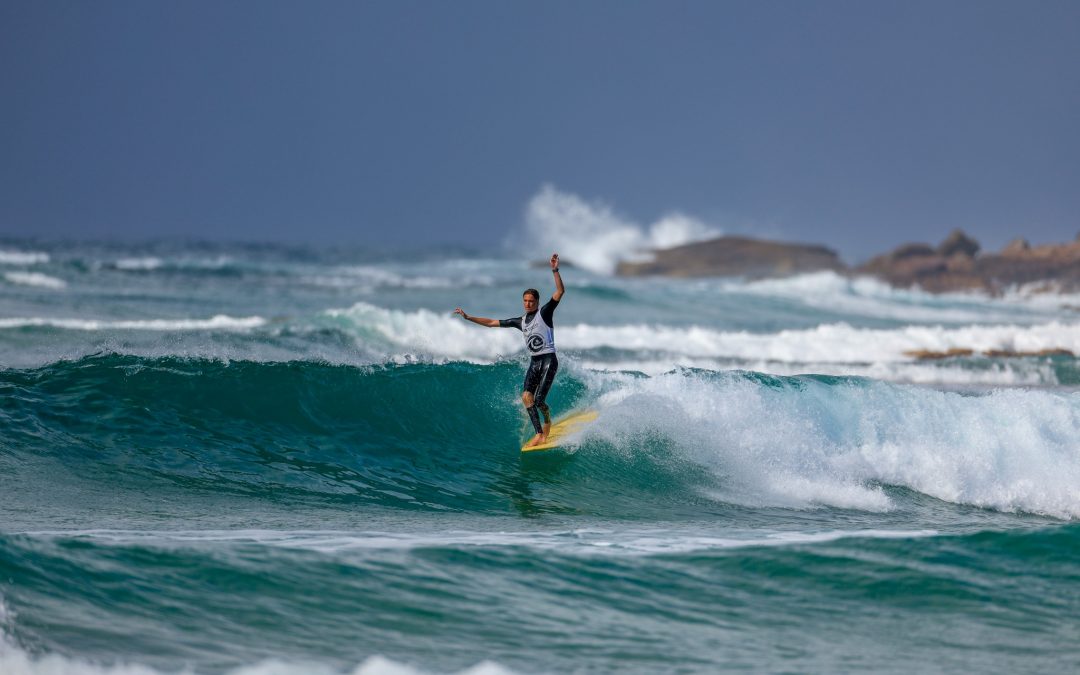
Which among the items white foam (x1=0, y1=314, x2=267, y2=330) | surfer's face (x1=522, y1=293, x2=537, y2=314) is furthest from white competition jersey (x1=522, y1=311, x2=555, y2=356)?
white foam (x1=0, y1=314, x2=267, y2=330)

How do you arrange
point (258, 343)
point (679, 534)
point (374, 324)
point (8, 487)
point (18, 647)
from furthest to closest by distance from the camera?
point (374, 324), point (258, 343), point (8, 487), point (679, 534), point (18, 647)

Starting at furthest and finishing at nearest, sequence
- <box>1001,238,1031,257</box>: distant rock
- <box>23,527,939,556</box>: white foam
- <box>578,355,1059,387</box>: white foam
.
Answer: <box>1001,238,1031,257</box>: distant rock < <box>578,355,1059,387</box>: white foam < <box>23,527,939,556</box>: white foam

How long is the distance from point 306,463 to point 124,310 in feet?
54.8

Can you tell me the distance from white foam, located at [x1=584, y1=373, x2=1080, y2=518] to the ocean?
0.11ft

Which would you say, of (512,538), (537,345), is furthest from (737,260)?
(512,538)

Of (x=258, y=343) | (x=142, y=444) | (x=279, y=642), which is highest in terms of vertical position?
(x=258, y=343)

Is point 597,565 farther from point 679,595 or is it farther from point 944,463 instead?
point 944,463

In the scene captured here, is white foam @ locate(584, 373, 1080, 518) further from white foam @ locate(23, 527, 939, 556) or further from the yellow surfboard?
white foam @ locate(23, 527, 939, 556)

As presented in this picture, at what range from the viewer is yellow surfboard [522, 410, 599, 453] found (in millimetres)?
11516

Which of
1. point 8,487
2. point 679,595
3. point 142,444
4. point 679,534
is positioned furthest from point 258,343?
point 679,595

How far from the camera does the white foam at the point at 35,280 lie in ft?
102

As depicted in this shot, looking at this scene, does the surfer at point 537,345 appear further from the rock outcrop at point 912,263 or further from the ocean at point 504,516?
the rock outcrop at point 912,263

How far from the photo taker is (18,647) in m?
5.59

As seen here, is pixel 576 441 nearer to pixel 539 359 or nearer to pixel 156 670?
pixel 539 359
